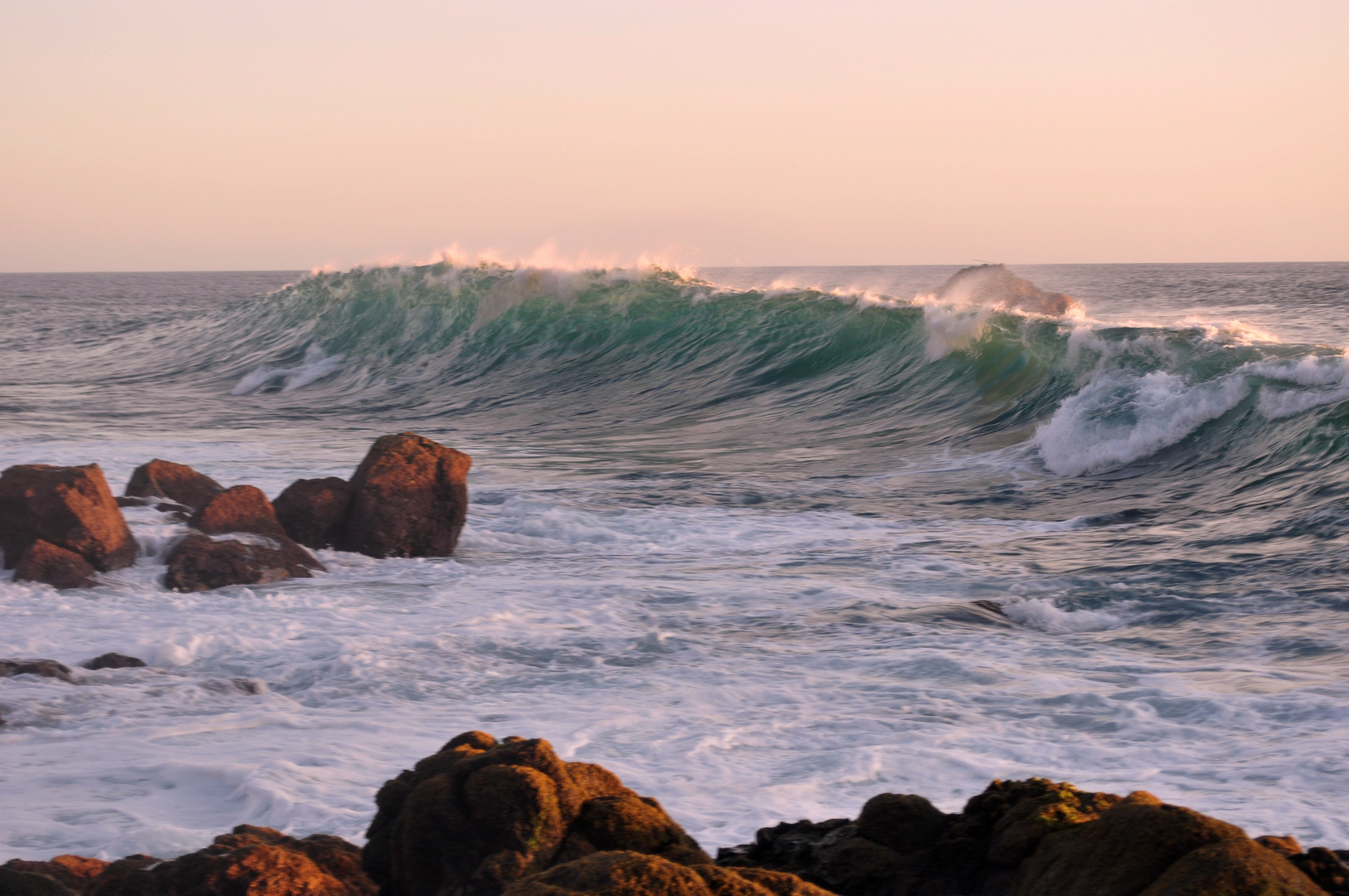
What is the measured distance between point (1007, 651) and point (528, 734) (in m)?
2.51

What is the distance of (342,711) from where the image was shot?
4926 millimetres

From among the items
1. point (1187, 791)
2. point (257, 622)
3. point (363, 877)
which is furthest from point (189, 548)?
point (1187, 791)

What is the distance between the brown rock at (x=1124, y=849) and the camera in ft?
7.72

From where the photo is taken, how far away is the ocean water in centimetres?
414

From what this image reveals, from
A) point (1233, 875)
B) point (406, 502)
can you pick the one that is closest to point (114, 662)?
point (406, 502)

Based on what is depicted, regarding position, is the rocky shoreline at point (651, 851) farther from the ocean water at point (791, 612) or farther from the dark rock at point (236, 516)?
the dark rock at point (236, 516)

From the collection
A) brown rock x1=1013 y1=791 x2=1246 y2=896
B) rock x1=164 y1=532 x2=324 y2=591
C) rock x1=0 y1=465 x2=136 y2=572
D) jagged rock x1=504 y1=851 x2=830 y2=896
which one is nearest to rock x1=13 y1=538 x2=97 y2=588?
rock x1=0 y1=465 x2=136 y2=572

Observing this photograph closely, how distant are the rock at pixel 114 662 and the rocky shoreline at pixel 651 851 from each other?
8.46 feet

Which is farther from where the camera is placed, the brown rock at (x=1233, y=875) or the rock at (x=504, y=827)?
the rock at (x=504, y=827)

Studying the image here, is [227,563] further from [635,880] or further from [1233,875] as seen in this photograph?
[1233,875]

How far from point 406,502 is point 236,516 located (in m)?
1.11

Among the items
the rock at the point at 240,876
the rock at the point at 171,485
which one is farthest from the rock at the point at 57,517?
the rock at the point at 240,876

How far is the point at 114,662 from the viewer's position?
18.0 feet

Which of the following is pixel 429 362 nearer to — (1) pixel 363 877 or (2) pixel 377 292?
(2) pixel 377 292
